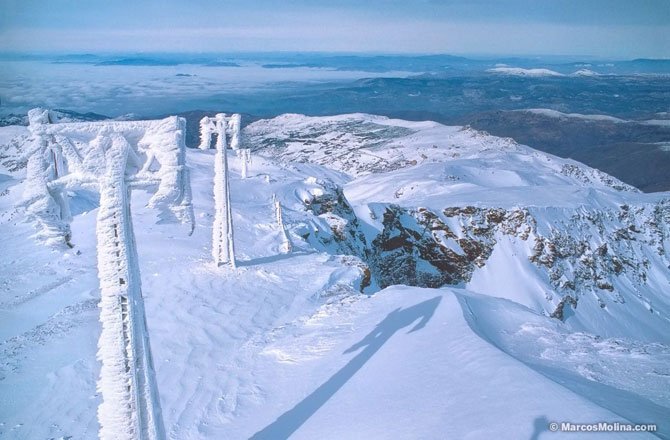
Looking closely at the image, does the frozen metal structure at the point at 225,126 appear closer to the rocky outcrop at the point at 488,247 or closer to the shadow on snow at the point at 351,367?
the shadow on snow at the point at 351,367

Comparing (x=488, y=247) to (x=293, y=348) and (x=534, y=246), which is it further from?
(x=293, y=348)

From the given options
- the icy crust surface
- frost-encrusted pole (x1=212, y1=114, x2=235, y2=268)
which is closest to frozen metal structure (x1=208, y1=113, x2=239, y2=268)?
frost-encrusted pole (x1=212, y1=114, x2=235, y2=268)

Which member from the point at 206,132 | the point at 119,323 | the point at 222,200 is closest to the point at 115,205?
the point at 119,323


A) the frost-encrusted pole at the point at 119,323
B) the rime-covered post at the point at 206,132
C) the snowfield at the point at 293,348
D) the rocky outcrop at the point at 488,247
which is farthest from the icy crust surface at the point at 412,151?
the frost-encrusted pole at the point at 119,323

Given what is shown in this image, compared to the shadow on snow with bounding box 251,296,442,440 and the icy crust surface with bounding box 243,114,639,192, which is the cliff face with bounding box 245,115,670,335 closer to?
the icy crust surface with bounding box 243,114,639,192

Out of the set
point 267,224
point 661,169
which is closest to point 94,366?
point 267,224
